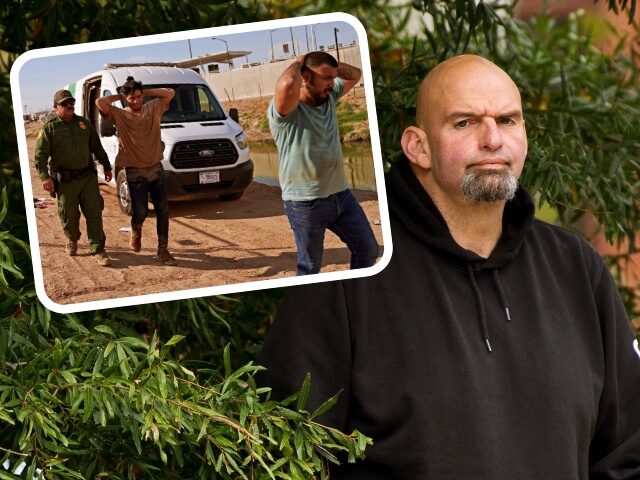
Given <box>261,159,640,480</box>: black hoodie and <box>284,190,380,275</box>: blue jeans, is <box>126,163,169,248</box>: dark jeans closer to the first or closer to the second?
<box>284,190,380,275</box>: blue jeans

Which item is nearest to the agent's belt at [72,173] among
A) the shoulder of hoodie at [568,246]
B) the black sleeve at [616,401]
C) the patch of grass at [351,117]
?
the patch of grass at [351,117]

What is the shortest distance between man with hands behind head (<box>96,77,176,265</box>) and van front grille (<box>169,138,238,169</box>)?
28mm

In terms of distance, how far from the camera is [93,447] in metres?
1.77

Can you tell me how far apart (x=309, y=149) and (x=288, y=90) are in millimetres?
84

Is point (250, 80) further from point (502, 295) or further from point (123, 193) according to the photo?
point (502, 295)

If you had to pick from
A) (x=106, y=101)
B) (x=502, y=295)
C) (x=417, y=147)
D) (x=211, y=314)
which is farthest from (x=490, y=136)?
(x=211, y=314)

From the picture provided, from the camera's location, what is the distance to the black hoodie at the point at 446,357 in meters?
1.86

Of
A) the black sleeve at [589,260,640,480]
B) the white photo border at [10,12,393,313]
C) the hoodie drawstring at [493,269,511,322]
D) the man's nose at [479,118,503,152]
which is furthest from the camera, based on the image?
the black sleeve at [589,260,640,480]

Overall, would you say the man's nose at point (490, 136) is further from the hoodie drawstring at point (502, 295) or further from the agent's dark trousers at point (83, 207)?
the agent's dark trousers at point (83, 207)

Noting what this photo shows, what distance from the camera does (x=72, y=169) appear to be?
5.07 ft

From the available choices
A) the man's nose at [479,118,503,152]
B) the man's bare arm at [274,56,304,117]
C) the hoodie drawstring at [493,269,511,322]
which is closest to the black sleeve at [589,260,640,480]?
the hoodie drawstring at [493,269,511,322]

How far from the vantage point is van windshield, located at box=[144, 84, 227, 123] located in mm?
1521

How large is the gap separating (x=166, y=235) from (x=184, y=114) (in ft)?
0.54

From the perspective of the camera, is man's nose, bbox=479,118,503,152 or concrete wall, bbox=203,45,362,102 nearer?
concrete wall, bbox=203,45,362,102
